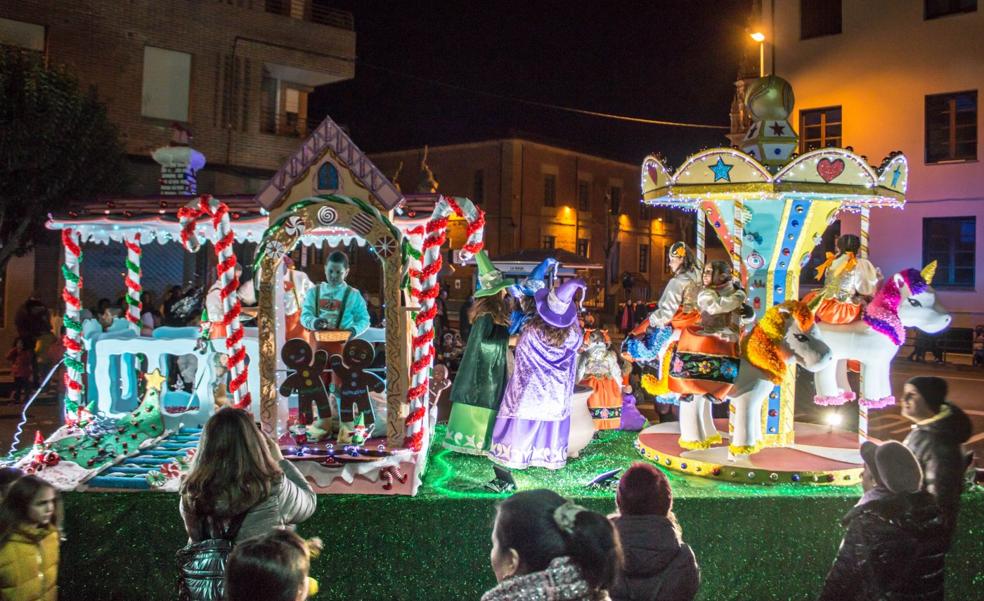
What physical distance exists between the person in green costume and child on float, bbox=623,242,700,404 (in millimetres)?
1225

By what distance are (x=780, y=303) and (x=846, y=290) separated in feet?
2.40

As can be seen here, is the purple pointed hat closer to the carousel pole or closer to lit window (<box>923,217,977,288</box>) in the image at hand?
the carousel pole

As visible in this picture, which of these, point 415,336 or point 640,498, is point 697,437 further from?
point 640,498

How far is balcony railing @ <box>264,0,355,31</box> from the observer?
20.6m

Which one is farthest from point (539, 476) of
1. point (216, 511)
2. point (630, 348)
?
point (216, 511)

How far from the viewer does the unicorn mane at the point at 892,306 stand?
6.98 metres

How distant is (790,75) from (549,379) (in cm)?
1889

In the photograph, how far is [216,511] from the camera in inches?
131

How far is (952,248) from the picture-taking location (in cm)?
2064

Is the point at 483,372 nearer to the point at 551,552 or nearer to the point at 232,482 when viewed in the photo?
the point at 232,482

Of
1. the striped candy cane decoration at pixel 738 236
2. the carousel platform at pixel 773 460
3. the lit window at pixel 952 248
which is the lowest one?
the carousel platform at pixel 773 460

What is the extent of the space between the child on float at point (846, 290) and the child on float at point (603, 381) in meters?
2.25

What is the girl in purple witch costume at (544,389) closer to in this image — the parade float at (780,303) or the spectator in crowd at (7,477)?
the parade float at (780,303)

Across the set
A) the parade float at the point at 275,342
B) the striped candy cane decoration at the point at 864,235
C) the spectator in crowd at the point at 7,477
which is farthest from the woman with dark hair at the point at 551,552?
the striped candy cane decoration at the point at 864,235
